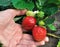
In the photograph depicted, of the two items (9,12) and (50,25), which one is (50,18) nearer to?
(50,25)

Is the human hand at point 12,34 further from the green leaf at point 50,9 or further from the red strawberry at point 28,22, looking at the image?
the green leaf at point 50,9

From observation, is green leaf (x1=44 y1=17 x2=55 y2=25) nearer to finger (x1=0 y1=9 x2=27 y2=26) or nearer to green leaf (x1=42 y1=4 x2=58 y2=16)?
green leaf (x1=42 y1=4 x2=58 y2=16)

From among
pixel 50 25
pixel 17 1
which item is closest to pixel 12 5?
pixel 17 1

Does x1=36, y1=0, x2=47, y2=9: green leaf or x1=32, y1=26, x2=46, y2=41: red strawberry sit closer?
x1=32, y1=26, x2=46, y2=41: red strawberry

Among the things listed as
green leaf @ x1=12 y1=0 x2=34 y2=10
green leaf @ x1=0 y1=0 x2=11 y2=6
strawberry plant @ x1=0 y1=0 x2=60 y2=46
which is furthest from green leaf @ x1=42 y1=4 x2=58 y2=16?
green leaf @ x1=0 y1=0 x2=11 y2=6

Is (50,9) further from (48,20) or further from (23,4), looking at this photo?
(23,4)

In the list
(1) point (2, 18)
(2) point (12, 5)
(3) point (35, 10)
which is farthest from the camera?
(3) point (35, 10)
